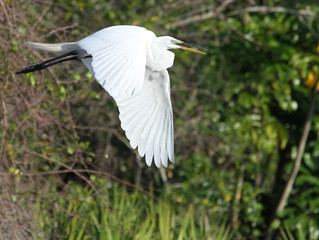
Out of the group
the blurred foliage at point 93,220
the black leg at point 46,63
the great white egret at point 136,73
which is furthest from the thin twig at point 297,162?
the black leg at point 46,63

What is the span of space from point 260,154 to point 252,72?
2.58ft

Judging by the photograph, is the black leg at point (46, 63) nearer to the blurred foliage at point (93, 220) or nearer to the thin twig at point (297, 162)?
the blurred foliage at point (93, 220)

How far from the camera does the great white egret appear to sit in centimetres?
220

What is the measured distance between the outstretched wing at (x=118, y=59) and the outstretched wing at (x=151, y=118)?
0.89 ft

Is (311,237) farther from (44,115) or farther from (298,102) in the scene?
(44,115)

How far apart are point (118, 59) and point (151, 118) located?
23.3 inches

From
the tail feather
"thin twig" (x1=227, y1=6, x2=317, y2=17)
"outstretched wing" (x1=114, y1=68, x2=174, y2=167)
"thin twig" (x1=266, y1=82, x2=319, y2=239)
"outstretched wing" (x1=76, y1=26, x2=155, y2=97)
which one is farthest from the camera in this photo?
"thin twig" (x1=266, y1=82, x2=319, y2=239)

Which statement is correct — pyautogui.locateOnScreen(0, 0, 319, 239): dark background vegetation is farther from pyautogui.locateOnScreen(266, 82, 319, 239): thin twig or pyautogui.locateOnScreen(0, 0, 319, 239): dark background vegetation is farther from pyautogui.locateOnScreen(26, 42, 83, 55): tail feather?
pyautogui.locateOnScreen(26, 42, 83, 55): tail feather

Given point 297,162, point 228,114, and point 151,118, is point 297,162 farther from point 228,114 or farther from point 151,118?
point 151,118

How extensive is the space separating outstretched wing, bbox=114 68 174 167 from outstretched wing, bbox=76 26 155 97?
272mm

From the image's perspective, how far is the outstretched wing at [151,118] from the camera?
8.55 feet

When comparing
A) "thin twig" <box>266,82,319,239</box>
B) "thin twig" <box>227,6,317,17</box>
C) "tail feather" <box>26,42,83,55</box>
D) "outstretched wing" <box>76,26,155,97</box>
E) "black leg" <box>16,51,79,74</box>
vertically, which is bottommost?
"thin twig" <box>266,82,319,239</box>

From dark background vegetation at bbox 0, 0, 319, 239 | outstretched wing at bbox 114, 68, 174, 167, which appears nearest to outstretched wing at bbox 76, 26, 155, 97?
outstretched wing at bbox 114, 68, 174, 167

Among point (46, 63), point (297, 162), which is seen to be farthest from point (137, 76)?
point (297, 162)
